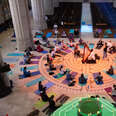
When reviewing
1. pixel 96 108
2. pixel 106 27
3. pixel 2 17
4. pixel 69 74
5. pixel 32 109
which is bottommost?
pixel 32 109


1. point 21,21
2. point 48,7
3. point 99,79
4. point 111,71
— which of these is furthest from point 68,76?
point 48,7

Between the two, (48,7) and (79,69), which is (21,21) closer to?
(79,69)

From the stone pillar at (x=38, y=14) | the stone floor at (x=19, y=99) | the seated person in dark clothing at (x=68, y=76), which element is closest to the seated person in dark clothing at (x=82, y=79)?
the seated person in dark clothing at (x=68, y=76)

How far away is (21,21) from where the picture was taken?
725 inches

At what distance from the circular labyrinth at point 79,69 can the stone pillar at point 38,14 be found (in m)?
9.95

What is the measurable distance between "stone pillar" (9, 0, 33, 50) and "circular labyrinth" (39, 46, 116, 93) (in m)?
3.08

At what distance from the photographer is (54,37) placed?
78.2 feet

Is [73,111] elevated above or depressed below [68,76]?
above

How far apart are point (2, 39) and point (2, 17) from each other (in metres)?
6.05

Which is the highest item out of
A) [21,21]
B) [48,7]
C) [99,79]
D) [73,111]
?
[48,7]

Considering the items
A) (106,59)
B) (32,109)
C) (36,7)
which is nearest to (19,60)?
(32,109)

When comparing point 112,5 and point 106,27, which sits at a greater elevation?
point 112,5

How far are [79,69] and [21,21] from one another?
325 inches

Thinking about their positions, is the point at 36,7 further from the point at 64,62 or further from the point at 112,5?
the point at 112,5
